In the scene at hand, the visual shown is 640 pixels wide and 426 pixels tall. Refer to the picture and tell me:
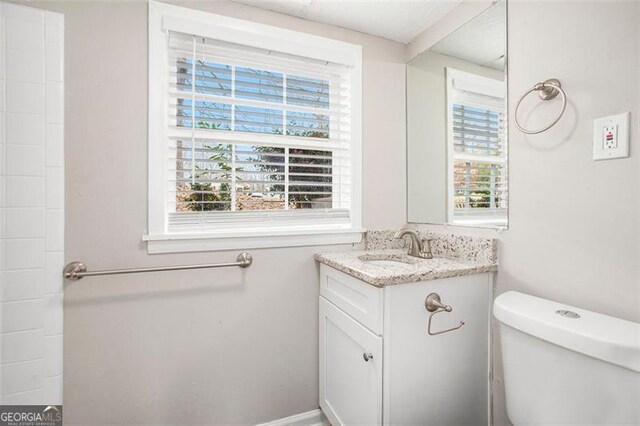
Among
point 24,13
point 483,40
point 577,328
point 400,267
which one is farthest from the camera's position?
point 483,40

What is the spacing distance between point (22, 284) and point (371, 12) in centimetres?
185

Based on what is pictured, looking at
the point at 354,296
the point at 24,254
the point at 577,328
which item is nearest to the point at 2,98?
the point at 24,254

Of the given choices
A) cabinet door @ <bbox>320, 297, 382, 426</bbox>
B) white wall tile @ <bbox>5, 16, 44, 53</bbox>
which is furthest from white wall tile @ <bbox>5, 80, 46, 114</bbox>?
cabinet door @ <bbox>320, 297, 382, 426</bbox>

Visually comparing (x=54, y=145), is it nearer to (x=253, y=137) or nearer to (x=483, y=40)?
(x=253, y=137)

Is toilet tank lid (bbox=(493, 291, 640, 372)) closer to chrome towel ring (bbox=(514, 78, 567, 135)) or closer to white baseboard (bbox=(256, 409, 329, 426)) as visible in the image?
chrome towel ring (bbox=(514, 78, 567, 135))

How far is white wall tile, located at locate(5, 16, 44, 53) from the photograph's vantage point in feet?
3.41

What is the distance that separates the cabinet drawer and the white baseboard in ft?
2.03

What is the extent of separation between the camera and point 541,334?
2.71ft

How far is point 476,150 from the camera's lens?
52.5 inches

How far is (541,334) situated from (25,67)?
75.6 inches

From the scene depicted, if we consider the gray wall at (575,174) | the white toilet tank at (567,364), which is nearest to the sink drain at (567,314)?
the white toilet tank at (567,364)

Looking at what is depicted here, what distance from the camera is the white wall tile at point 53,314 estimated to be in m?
1.10

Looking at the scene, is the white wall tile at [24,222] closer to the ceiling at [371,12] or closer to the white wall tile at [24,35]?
the white wall tile at [24,35]

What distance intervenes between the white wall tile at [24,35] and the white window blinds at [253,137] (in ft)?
1.39
